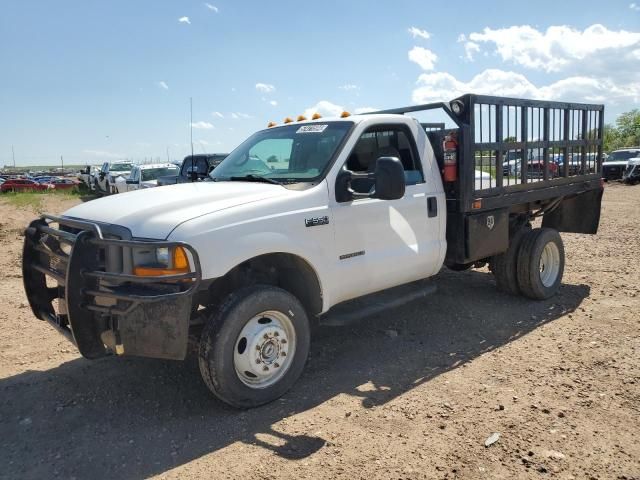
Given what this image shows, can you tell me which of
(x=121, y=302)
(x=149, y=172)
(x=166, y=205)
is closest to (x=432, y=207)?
(x=166, y=205)

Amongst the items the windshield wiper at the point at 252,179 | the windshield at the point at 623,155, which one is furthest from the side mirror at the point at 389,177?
the windshield at the point at 623,155

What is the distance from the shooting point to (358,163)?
4.81 m

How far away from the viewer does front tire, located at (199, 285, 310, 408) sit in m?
3.60

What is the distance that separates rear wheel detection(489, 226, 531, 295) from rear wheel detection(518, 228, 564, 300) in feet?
0.18

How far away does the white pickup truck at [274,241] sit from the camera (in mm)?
3400

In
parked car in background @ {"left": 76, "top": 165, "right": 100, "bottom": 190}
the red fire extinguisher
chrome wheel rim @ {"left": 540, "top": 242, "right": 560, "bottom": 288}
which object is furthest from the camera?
parked car in background @ {"left": 76, "top": 165, "right": 100, "bottom": 190}

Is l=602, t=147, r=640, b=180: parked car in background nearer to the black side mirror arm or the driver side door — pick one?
the driver side door

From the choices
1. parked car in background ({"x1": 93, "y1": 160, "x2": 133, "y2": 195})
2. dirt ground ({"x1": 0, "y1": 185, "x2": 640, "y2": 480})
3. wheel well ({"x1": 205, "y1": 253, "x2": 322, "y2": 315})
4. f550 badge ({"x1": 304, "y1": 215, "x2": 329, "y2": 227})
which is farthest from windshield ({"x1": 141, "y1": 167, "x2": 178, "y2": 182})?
f550 badge ({"x1": 304, "y1": 215, "x2": 329, "y2": 227})

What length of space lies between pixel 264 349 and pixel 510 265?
360 centimetres

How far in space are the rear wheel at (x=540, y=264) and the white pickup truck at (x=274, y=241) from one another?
15.0 inches

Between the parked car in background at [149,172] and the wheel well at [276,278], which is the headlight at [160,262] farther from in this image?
the parked car in background at [149,172]

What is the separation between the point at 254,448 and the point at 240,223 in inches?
55.5

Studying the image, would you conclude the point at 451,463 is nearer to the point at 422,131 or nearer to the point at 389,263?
the point at 389,263

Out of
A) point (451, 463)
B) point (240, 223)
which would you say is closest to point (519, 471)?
point (451, 463)
